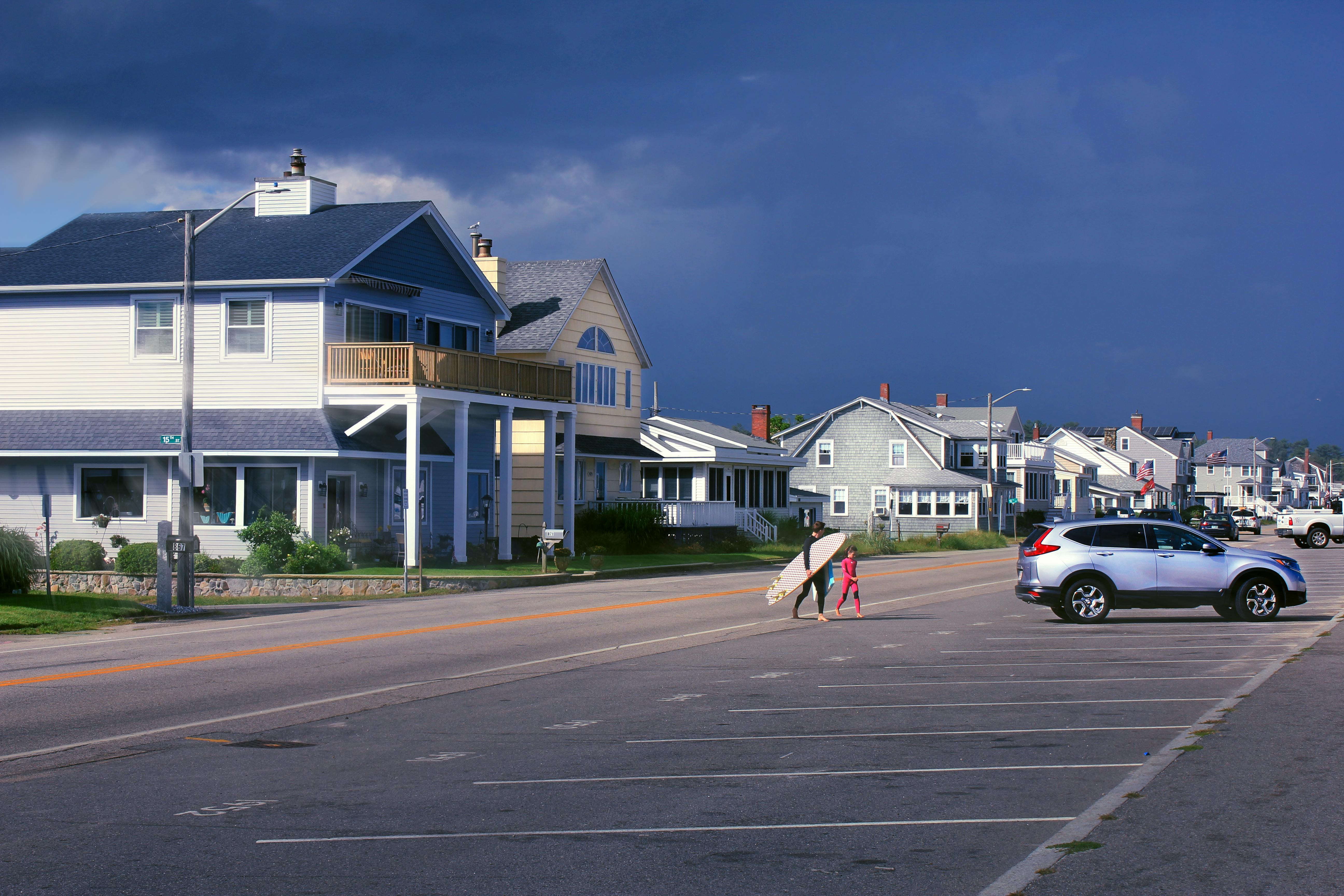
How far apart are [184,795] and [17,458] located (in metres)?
29.0

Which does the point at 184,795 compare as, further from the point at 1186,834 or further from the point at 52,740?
the point at 1186,834

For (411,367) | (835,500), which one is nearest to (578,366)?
(411,367)

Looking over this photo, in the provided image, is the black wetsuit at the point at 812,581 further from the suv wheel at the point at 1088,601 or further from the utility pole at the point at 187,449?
the utility pole at the point at 187,449

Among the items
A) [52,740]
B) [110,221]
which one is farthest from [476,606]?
[110,221]

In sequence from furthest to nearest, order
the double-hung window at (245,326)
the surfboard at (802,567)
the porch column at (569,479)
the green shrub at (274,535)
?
1. the porch column at (569,479)
2. the double-hung window at (245,326)
3. the green shrub at (274,535)
4. the surfboard at (802,567)

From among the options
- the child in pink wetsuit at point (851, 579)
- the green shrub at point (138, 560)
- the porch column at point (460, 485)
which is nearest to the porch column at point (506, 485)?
the porch column at point (460, 485)

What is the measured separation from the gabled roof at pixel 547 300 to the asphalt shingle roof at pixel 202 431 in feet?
32.4

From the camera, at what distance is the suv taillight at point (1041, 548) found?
67.5ft

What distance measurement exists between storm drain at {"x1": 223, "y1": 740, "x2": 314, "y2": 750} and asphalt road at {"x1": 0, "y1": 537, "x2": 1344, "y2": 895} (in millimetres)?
63

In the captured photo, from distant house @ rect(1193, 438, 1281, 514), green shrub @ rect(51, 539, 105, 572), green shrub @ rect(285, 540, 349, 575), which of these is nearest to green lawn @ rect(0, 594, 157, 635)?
green shrub @ rect(285, 540, 349, 575)

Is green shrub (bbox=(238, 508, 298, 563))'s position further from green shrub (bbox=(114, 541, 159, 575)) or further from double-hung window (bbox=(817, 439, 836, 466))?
double-hung window (bbox=(817, 439, 836, 466))

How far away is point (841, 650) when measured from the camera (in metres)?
16.5

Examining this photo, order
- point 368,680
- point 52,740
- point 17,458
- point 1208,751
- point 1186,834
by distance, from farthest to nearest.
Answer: point 17,458 → point 368,680 → point 52,740 → point 1208,751 → point 1186,834

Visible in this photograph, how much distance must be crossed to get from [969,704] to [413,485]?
2107cm
